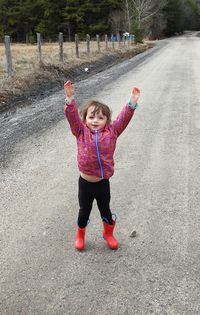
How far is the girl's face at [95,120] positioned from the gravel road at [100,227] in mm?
1049

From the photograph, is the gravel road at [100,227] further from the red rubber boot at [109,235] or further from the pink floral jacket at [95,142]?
the pink floral jacket at [95,142]

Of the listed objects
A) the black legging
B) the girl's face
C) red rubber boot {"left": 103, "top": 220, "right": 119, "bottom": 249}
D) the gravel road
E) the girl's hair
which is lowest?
the gravel road

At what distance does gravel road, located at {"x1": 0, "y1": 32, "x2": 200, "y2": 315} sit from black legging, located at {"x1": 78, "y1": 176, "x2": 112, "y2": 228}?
0.28 m

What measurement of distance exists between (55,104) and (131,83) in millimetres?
3521

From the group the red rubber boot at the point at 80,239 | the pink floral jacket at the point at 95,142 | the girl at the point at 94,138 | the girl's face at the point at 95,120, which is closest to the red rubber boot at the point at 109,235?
the red rubber boot at the point at 80,239

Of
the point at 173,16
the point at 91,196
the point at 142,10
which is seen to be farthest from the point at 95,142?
the point at 173,16

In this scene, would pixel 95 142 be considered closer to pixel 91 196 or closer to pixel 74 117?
pixel 74 117

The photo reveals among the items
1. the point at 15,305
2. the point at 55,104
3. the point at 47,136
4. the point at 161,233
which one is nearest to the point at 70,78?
the point at 55,104

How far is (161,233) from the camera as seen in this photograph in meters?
3.67

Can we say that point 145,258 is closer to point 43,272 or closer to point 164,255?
point 164,255

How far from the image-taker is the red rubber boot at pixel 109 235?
3430mm

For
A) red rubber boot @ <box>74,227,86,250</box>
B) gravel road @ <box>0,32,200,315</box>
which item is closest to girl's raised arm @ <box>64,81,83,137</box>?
red rubber boot @ <box>74,227,86,250</box>

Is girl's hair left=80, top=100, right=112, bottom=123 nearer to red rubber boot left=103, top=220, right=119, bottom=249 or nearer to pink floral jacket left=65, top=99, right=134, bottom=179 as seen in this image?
pink floral jacket left=65, top=99, right=134, bottom=179

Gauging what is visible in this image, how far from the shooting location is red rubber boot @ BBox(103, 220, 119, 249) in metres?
3.43
